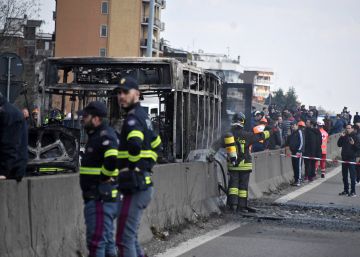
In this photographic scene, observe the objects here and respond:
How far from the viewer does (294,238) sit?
13.8 m

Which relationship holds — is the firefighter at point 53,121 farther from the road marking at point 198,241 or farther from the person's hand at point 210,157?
the road marking at point 198,241

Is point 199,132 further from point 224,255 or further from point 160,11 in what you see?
point 160,11

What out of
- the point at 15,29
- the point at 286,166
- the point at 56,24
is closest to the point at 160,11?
the point at 56,24

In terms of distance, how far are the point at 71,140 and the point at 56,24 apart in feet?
312

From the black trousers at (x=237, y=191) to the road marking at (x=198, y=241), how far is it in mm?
1974

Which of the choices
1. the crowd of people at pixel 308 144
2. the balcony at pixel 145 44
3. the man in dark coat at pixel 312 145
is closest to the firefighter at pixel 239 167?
the crowd of people at pixel 308 144

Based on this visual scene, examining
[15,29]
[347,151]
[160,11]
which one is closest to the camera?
[347,151]

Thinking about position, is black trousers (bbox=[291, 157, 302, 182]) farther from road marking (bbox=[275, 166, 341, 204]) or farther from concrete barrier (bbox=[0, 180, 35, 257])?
concrete barrier (bbox=[0, 180, 35, 257])

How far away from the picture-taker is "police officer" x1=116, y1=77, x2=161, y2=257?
8461 millimetres

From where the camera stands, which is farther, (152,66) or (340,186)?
(340,186)

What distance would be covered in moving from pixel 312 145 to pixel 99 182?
858 inches

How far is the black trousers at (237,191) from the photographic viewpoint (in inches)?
688

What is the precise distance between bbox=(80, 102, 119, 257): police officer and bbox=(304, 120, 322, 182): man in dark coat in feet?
68.8

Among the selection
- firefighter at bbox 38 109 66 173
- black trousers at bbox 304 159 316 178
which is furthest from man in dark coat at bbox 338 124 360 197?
firefighter at bbox 38 109 66 173
